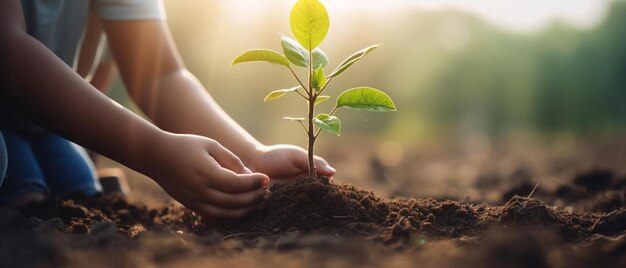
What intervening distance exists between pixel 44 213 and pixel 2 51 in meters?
0.68

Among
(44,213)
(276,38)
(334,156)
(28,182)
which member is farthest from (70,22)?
(276,38)

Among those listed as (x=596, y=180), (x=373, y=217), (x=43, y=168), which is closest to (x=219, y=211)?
(x=373, y=217)

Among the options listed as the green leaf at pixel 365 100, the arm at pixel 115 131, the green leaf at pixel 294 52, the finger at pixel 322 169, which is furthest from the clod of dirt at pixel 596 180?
the arm at pixel 115 131

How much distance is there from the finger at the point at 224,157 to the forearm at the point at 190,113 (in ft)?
1.26

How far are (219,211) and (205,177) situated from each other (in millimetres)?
129

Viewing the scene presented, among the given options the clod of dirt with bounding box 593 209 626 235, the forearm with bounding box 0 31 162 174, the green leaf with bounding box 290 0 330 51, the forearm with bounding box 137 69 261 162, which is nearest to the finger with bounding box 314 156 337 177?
the forearm with bounding box 137 69 261 162

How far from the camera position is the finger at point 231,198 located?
1.76 m

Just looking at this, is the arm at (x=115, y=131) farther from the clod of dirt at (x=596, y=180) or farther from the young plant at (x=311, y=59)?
the clod of dirt at (x=596, y=180)

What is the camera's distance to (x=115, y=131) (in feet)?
5.89

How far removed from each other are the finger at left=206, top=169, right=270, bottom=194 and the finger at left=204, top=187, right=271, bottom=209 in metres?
0.01

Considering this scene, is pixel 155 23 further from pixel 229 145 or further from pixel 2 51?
pixel 2 51

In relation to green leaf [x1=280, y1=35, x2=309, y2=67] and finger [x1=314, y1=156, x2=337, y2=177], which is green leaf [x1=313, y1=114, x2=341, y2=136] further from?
finger [x1=314, y1=156, x2=337, y2=177]

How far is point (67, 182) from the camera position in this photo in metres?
2.82

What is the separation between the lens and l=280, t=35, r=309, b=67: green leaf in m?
1.80
